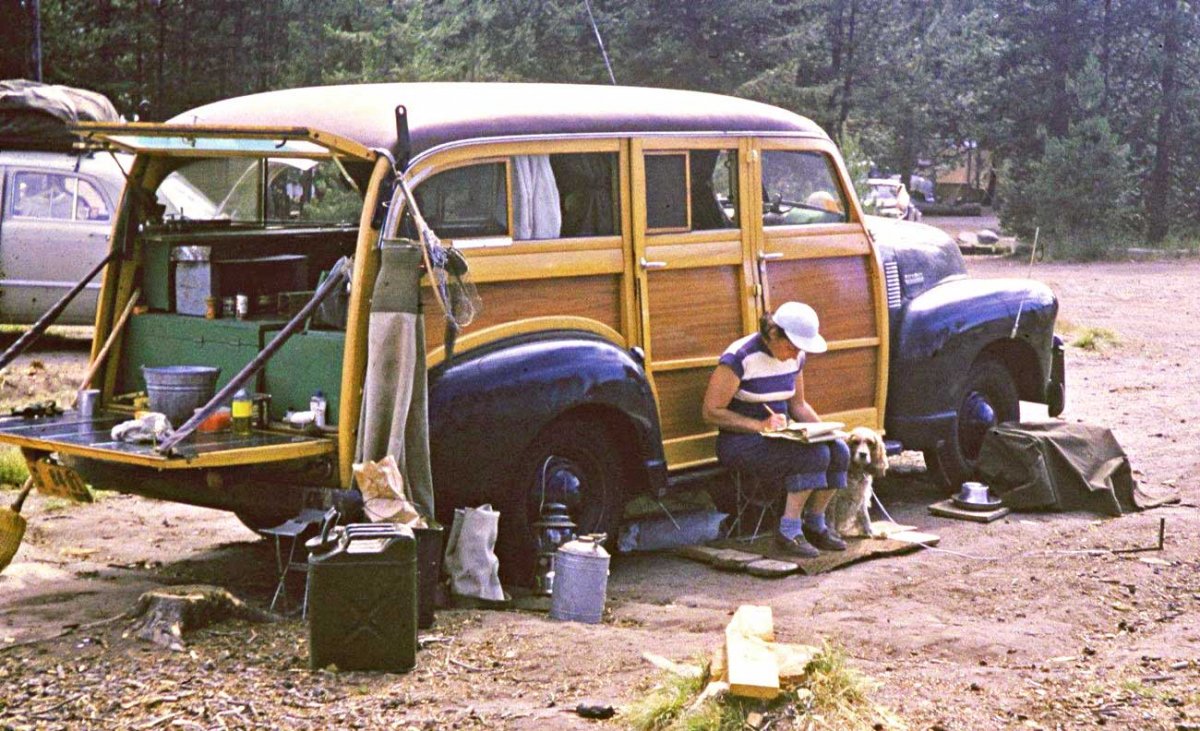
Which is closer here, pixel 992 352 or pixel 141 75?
pixel 992 352

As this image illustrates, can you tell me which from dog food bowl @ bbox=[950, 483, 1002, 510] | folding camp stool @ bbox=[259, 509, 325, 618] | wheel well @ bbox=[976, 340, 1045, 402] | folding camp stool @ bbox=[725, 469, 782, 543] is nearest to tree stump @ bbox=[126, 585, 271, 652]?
folding camp stool @ bbox=[259, 509, 325, 618]

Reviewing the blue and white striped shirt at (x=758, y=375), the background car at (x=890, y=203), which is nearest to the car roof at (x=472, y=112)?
the blue and white striped shirt at (x=758, y=375)

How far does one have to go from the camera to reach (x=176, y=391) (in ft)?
23.3

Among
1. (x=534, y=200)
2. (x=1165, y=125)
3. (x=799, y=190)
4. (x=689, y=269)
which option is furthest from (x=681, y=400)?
(x=1165, y=125)

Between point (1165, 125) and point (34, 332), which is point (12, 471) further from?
point (1165, 125)

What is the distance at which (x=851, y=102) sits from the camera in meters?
44.2

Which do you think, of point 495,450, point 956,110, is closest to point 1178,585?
point 495,450

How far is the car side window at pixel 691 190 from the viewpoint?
26.5ft

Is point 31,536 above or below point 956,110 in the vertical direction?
below

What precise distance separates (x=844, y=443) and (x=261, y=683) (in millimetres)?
3661

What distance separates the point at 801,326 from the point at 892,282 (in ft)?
4.92

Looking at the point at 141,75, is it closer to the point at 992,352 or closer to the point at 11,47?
the point at 11,47

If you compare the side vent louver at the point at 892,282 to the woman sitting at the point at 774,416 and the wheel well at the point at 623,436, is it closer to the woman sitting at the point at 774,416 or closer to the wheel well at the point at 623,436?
the woman sitting at the point at 774,416

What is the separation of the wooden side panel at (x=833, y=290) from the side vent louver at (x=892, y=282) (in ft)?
1.02
